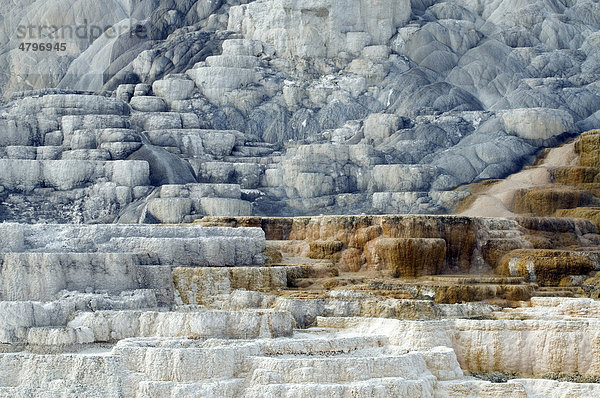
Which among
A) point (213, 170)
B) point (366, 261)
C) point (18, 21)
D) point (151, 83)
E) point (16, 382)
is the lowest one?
point (16, 382)

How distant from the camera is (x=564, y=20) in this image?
221 feet

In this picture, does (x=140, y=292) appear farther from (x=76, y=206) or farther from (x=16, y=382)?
A: (x=76, y=206)

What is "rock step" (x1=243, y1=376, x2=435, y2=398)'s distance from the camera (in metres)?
25.3

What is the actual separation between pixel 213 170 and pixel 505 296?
21444 mm

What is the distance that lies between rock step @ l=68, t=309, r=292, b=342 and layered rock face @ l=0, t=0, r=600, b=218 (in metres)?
17.2

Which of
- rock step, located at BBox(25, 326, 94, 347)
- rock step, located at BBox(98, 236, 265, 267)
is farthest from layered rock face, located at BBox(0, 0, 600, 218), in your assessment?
rock step, located at BBox(25, 326, 94, 347)

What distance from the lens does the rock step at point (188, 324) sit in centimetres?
2914

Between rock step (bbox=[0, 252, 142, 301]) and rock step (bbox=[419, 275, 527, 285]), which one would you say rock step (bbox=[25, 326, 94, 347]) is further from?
rock step (bbox=[419, 275, 527, 285])

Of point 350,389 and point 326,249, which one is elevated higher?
point 326,249

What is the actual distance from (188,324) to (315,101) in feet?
105

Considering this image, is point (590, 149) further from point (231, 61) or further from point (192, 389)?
point (192, 389)

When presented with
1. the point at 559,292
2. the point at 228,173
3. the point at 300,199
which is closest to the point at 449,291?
the point at 559,292

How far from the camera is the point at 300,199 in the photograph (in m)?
51.5

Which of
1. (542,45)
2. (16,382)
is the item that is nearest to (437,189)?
(542,45)
